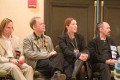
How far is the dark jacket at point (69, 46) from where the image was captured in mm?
4316

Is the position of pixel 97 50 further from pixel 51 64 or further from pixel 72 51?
pixel 51 64

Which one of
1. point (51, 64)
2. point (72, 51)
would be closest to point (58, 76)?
point (51, 64)

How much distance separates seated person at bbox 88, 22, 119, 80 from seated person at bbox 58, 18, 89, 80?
19cm

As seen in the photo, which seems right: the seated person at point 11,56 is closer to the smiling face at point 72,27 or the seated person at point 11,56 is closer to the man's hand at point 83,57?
the man's hand at point 83,57

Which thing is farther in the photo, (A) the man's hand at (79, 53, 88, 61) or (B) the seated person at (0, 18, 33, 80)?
(A) the man's hand at (79, 53, 88, 61)

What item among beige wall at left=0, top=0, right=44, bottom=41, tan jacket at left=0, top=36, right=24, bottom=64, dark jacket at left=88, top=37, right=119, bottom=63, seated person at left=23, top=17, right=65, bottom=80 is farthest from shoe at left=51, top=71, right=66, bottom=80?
beige wall at left=0, top=0, right=44, bottom=41

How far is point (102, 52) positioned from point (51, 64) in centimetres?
90

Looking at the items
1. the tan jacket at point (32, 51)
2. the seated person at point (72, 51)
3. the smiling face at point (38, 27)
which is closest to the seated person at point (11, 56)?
the tan jacket at point (32, 51)

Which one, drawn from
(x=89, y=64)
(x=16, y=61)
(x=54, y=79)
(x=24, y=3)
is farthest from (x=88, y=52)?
(x=24, y=3)

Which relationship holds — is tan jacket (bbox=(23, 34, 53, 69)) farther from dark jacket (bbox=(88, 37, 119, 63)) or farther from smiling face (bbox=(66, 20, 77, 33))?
dark jacket (bbox=(88, 37, 119, 63))

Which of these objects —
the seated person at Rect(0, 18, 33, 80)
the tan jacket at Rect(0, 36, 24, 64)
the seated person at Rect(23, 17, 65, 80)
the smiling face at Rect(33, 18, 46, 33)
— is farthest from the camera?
the smiling face at Rect(33, 18, 46, 33)

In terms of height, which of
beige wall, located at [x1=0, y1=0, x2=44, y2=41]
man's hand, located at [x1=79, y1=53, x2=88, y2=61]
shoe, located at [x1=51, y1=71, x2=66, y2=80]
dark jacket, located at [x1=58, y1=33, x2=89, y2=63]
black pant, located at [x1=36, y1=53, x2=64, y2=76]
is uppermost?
beige wall, located at [x1=0, y1=0, x2=44, y2=41]

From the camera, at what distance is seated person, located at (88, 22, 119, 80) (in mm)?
4367

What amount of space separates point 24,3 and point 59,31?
80cm
